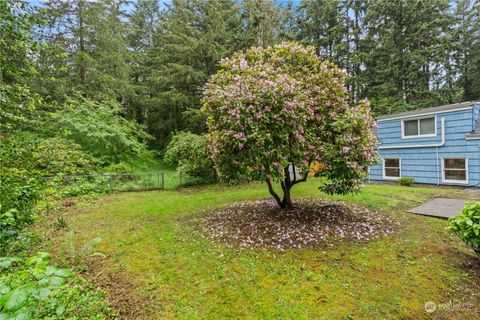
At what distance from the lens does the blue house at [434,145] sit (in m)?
8.78

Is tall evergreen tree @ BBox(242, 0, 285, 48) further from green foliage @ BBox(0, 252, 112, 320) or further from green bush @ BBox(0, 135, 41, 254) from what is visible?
green foliage @ BBox(0, 252, 112, 320)

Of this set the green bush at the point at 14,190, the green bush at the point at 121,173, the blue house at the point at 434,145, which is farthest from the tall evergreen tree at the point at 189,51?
the blue house at the point at 434,145

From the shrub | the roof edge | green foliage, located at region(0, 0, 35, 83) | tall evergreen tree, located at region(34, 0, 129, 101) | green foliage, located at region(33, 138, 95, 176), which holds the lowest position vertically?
the shrub

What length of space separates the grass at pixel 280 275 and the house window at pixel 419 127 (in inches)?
264

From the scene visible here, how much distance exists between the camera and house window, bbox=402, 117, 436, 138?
388 inches

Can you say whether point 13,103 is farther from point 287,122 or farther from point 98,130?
point 98,130

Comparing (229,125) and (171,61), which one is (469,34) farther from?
(229,125)

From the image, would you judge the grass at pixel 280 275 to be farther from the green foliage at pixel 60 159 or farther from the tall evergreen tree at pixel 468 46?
the tall evergreen tree at pixel 468 46

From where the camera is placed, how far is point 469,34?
54.6 ft

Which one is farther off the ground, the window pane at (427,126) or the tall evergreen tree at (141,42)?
the tall evergreen tree at (141,42)

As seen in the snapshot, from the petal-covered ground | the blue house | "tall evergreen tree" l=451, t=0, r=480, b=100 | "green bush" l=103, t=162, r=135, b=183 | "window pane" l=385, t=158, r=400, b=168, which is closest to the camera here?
the petal-covered ground

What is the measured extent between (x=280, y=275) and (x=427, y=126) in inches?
419

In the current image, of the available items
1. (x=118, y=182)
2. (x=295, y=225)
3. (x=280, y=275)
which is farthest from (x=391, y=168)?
(x=118, y=182)

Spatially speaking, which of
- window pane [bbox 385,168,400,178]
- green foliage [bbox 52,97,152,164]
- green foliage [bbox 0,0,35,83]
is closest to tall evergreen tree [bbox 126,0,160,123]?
green foliage [bbox 52,97,152,164]
